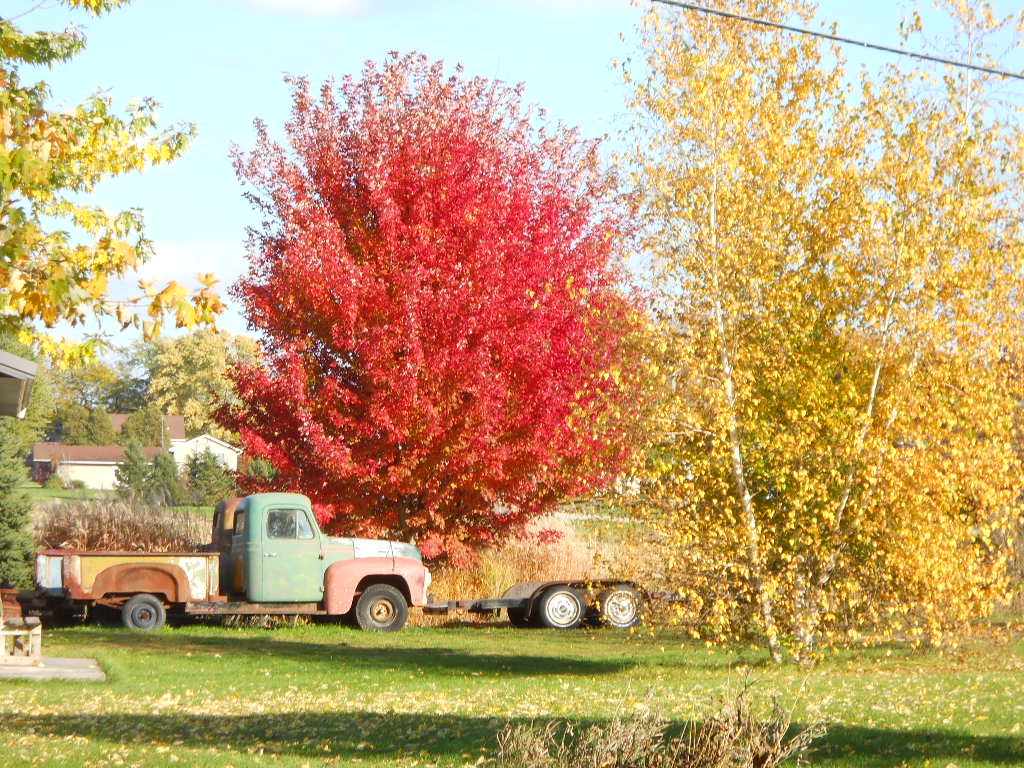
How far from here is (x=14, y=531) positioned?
21906 mm

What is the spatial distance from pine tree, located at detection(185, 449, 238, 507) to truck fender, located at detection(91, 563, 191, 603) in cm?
2777

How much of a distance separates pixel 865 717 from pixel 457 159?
11492mm

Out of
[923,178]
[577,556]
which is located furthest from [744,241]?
[577,556]

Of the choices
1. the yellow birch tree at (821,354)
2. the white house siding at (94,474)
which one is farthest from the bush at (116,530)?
the white house siding at (94,474)

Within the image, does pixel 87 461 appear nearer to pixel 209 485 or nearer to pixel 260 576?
pixel 209 485

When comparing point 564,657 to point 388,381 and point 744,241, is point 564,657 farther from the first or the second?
point 744,241

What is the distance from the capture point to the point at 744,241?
44.6 feet

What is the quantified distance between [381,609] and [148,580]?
11.9 ft

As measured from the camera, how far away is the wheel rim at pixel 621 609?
67.5 ft

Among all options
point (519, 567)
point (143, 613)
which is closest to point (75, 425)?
point (519, 567)

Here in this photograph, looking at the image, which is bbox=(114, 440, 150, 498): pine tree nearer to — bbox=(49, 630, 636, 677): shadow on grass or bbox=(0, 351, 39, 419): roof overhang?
bbox=(49, 630, 636, 677): shadow on grass

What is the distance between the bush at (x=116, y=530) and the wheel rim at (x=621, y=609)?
775 centimetres

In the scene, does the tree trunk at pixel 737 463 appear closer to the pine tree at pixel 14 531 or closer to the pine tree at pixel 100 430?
the pine tree at pixel 14 531

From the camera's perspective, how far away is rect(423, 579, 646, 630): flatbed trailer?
2031cm
